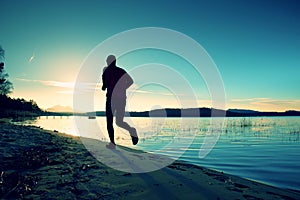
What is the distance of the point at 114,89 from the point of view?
309 inches

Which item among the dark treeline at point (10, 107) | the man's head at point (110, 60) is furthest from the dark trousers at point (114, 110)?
the dark treeline at point (10, 107)

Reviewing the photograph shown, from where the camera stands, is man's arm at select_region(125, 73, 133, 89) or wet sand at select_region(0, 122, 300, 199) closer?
wet sand at select_region(0, 122, 300, 199)

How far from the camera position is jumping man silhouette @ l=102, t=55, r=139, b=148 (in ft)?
25.7

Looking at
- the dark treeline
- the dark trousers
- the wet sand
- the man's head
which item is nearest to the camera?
the wet sand

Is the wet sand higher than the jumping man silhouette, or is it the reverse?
the jumping man silhouette

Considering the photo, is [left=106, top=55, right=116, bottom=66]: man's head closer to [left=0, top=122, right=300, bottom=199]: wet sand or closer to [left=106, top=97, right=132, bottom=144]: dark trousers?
[left=106, top=97, right=132, bottom=144]: dark trousers

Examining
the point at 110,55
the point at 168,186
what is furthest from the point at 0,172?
the point at 110,55

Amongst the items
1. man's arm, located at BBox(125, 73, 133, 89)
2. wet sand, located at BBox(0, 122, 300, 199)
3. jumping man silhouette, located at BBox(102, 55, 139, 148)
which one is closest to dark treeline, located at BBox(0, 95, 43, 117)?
jumping man silhouette, located at BBox(102, 55, 139, 148)

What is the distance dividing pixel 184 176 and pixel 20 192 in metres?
2.99

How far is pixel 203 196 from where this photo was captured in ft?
11.2

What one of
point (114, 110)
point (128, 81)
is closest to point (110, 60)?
point (128, 81)

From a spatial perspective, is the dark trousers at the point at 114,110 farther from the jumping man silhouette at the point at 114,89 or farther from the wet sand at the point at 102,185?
the wet sand at the point at 102,185

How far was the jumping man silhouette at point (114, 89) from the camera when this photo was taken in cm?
784

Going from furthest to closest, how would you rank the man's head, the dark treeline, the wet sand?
the dark treeline → the man's head → the wet sand
